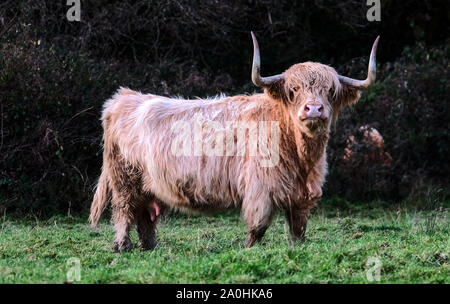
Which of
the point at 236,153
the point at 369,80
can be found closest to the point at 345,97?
the point at 369,80

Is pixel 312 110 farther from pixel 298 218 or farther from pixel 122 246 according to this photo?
pixel 122 246

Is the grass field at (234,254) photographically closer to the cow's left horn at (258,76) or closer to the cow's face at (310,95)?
the cow's face at (310,95)

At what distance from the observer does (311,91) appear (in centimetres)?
639

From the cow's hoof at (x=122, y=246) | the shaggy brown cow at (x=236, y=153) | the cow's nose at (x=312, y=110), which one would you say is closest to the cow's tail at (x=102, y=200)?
the shaggy brown cow at (x=236, y=153)

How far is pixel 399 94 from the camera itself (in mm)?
11594

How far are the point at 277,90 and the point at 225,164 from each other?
30.4 inches

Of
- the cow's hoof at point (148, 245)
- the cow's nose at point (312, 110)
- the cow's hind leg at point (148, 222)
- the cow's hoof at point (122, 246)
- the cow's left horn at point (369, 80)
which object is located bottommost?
the cow's hoof at point (148, 245)

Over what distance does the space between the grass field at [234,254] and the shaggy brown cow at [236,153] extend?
322mm

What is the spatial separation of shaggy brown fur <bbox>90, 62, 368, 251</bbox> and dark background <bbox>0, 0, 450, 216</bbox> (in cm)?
261

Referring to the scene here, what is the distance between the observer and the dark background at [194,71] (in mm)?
9664

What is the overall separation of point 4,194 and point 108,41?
12.1 ft

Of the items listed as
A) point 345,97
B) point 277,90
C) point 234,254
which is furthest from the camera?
point 345,97

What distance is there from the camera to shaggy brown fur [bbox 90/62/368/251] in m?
6.36

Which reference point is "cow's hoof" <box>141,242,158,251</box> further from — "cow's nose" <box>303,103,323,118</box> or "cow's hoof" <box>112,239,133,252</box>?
"cow's nose" <box>303,103,323,118</box>
